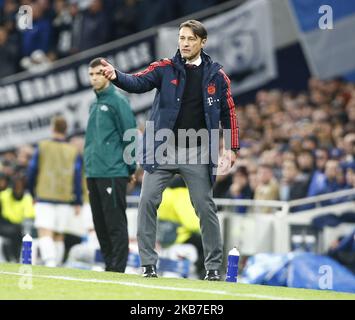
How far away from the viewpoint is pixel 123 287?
26.5 feet

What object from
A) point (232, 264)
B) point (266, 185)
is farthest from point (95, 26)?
point (232, 264)

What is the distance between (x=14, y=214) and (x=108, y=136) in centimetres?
599

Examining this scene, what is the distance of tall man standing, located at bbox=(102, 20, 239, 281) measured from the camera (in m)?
9.28

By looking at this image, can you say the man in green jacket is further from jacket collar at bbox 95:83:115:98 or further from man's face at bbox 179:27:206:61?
man's face at bbox 179:27:206:61

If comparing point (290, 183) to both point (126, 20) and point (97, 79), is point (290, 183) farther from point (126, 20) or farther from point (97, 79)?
point (126, 20)

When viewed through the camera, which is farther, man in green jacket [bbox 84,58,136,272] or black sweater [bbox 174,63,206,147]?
man in green jacket [bbox 84,58,136,272]

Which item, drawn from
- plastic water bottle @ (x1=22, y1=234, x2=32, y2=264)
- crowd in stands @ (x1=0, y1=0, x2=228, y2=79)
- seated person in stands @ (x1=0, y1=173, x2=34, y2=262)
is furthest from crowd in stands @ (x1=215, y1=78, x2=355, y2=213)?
plastic water bottle @ (x1=22, y1=234, x2=32, y2=264)

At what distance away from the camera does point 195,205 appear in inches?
370

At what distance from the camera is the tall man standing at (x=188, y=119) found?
928 cm

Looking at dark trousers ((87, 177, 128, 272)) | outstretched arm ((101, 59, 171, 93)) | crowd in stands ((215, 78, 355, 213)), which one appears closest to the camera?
outstretched arm ((101, 59, 171, 93))

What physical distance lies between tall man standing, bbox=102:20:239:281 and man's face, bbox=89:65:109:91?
162 centimetres

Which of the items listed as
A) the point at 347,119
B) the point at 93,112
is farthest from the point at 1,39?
the point at 93,112

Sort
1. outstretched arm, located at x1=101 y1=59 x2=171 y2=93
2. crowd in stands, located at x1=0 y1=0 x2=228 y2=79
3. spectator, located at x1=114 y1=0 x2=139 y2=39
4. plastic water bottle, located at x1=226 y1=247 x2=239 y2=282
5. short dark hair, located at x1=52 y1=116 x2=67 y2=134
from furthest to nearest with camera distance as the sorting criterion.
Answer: spectator, located at x1=114 y1=0 x2=139 y2=39, crowd in stands, located at x1=0 y1=0 x2=228 y2=79, short dark hair, located at x1=52 y1=116 x2=67 y2=134, plastic water bottle, located at x1=226 y1=247 x2=239 y2=282, outstretched arm, located at x1=101 y1=59 x2=171 y2=93
